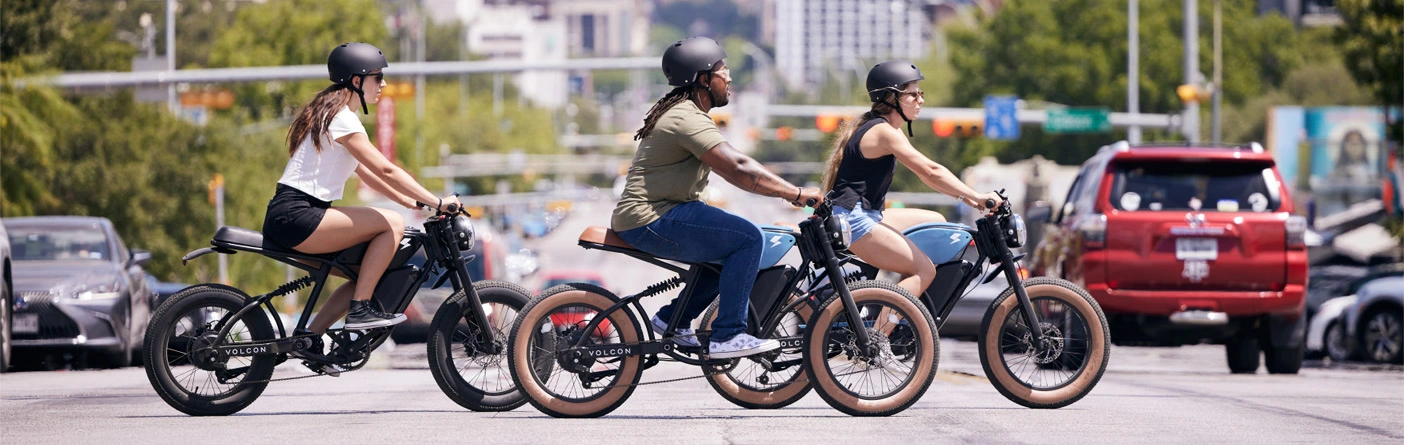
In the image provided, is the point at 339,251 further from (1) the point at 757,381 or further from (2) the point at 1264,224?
(2) the point at 1264,224

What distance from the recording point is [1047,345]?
9414 mm

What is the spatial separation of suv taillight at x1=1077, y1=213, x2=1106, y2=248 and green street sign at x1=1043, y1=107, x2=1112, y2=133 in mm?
29795

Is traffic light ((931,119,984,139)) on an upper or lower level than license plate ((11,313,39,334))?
upper

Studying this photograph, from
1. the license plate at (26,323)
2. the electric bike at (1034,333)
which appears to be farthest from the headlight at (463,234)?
the license plate at (26,323)

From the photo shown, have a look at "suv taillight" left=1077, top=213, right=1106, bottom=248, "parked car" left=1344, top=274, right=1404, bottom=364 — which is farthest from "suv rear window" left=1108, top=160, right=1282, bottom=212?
"parked car" left=1344, top=274, right=1404, bottom=364

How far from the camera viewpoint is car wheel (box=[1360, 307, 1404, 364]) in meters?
18.5

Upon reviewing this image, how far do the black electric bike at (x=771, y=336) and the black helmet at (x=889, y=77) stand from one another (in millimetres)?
1160

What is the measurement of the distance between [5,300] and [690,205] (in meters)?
8.24

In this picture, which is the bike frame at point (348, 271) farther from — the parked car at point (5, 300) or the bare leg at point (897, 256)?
the parked car at point (5, 300)

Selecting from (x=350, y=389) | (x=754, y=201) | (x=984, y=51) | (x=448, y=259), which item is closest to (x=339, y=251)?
(x=448, y=259)

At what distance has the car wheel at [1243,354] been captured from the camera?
16125 millimetres

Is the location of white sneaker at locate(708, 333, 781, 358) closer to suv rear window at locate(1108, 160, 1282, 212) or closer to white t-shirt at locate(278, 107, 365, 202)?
white t-shirt at locate(278, 107, 365, 202)

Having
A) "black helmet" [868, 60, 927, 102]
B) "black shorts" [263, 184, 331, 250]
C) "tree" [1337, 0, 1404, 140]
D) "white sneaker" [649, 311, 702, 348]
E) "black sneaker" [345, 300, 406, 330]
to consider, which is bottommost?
"white sneaker" [649, 311, 702, 348]

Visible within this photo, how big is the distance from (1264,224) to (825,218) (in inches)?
253
